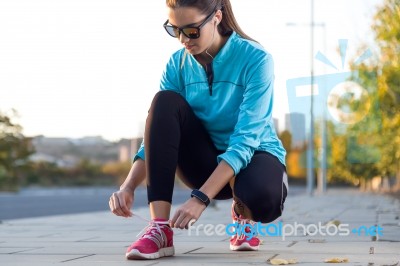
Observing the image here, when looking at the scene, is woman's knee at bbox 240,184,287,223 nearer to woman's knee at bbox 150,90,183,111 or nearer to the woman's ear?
woman's knee at bbox 150,90,183,111

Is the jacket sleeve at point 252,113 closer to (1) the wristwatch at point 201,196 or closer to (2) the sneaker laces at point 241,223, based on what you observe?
(1) the wristwatch at point 201,196

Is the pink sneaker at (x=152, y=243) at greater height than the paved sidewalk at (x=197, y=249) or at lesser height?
greater

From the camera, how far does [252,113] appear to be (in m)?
4.32

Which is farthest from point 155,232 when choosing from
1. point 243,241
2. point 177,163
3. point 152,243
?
point 243,241

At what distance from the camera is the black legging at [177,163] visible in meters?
4.28

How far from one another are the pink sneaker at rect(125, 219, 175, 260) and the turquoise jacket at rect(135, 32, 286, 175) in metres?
0.41

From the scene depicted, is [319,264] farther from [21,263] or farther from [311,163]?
[311,163]

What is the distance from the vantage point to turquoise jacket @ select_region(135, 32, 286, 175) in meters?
4.43

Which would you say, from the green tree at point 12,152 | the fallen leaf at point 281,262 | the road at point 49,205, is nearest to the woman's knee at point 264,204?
the fallen leaf at point 281,262

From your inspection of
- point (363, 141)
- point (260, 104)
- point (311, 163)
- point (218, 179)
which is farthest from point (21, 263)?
point (311, 163)

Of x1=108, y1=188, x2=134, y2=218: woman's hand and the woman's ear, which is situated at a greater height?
the woman's ear

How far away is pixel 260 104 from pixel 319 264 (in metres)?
0.83

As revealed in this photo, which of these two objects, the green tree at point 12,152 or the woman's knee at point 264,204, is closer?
the woman's knee at point 264,204

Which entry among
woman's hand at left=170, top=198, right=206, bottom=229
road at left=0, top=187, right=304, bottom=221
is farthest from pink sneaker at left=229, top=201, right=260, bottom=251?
road at left=0, top=187, right=304, bottom=221
